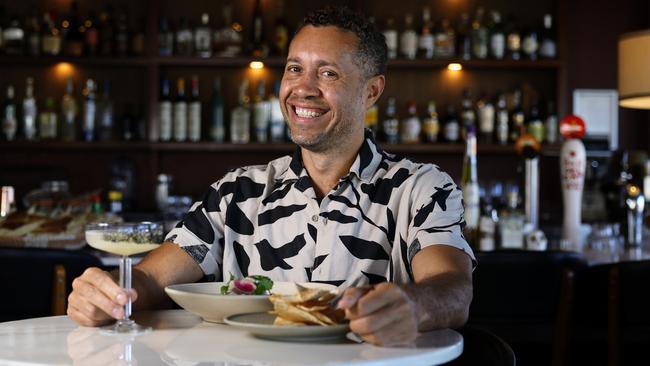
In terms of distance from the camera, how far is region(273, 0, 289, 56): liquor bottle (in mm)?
5227

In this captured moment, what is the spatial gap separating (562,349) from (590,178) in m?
2.59

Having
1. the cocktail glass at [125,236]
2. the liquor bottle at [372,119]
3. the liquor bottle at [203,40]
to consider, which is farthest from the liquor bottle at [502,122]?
the cocktail glass at [125,236]

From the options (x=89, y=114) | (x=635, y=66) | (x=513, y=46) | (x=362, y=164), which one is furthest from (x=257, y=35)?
(x=362, y=164)

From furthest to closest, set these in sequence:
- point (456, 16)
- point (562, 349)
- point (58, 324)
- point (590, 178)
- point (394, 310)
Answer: point (456, 16)
point (590, 178)
point (562, 349)
point (58, 324)
point (394, 310)

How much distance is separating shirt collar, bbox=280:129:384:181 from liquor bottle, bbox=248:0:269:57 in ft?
10.7

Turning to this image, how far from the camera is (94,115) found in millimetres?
5297

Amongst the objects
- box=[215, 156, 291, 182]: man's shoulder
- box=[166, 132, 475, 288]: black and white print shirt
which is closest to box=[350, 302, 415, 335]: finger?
box=[166, 132, 475, 288]: black and white print shirt

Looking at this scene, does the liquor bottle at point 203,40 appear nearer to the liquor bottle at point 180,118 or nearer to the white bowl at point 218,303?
the liquor bottle at point 180,118

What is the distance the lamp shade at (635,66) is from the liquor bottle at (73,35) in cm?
289

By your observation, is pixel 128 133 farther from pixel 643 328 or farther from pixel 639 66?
pixel 643 328

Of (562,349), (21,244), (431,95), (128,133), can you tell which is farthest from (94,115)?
(562,349)

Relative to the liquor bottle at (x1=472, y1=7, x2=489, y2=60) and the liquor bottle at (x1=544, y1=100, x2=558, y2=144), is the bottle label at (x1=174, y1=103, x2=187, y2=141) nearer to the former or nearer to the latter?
the liquor bottle at (x1=472, y1=7, x2=489, y2=60)

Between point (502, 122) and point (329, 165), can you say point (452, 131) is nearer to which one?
point (502, 122)

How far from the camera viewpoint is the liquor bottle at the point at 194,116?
17.1 feet
